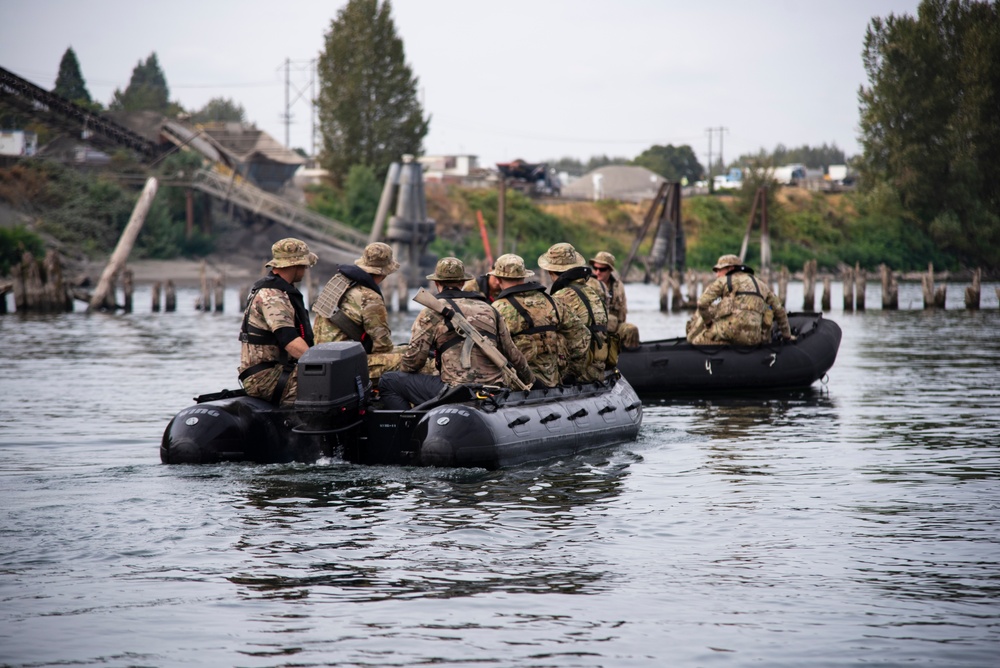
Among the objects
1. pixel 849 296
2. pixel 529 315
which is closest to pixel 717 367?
pixel 529 315

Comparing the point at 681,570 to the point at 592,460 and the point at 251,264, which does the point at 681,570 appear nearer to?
the point at 592,460

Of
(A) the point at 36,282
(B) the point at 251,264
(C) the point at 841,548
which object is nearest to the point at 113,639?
(C) the point at 841,548

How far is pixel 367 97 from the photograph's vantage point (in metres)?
73.9

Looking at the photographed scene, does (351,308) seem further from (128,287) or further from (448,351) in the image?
(128,287)

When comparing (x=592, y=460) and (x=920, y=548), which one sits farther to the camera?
(x=592, y=460)

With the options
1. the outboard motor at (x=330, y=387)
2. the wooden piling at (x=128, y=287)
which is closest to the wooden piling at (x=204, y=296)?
the wooden piling at (x=128, y=287)

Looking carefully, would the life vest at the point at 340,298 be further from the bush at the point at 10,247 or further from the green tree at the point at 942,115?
the green tree at the point at 942,115

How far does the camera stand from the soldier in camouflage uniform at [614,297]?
15.8 meters

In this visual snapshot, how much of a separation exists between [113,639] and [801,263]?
7000 centimetres

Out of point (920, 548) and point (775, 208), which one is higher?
point (775, 208)

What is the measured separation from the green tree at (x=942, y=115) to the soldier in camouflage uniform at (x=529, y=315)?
5599 cm

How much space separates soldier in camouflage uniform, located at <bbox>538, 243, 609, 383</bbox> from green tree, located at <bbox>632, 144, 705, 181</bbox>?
106630mm

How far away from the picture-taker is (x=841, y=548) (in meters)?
8.61

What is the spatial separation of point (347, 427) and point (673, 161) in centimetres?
11509
